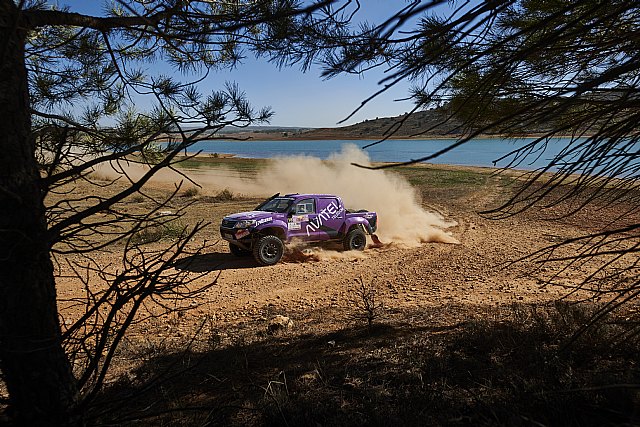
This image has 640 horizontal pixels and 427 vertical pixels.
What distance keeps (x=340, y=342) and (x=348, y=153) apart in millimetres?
30211

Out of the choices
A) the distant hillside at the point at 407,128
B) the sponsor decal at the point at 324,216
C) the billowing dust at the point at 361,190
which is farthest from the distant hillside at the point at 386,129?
the sponsor decal at the point at 324,216

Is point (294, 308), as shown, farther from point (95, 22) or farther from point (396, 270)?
point (95, 22)

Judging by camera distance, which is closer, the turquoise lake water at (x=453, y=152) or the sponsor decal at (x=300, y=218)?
the sponsor decal at (x=300, y=218)

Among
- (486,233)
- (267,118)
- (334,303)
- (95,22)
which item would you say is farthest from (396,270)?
(95,22)

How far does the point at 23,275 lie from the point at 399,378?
3403 millimetres

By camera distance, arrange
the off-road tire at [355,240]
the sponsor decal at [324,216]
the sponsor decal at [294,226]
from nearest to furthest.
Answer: the sponsor decal at [294,226] → the sponsor decal at [324,216] → the off-road tire at [355,240]

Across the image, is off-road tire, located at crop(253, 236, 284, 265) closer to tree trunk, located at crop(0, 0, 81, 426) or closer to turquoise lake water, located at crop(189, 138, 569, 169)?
turquoise lake water, located at crop(189, 138, 569, 169)

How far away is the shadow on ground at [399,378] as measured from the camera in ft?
10.3

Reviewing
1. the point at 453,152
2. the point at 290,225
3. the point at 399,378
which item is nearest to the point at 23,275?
the point at 399,378

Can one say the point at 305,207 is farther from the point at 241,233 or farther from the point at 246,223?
the point at 241,233

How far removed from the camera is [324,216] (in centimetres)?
1221

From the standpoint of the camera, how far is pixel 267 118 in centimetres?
333

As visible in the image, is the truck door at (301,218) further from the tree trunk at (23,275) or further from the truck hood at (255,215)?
the tree trunk at (23,275)

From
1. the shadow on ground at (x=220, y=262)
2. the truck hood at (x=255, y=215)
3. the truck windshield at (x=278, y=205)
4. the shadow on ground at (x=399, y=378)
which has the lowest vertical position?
the shadow on ground at (x=220, y=262)
